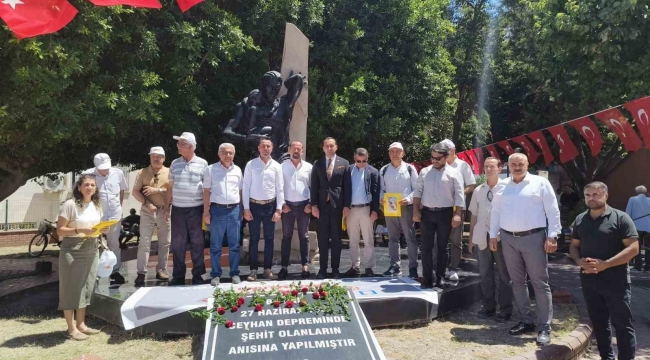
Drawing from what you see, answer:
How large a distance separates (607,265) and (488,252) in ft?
5.24

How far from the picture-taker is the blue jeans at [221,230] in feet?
19.7

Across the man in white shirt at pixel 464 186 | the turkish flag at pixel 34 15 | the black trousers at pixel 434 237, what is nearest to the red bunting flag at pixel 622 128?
the man in white shirt at pixel 464 186

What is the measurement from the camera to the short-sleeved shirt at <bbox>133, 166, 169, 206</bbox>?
6.24 meters

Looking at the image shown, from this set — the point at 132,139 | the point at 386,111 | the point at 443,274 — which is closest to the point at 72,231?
the point at 443,274

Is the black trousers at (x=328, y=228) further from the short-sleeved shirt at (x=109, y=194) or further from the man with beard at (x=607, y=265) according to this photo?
the man with beard at (x=607, y=265)

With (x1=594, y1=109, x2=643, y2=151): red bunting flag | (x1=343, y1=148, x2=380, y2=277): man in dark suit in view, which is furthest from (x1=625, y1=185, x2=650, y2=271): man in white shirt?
(x1=343, y1=148, x2=380, y2=277): man in dark suit

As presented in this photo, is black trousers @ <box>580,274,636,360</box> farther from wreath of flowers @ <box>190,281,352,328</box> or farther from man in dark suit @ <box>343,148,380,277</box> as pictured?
man in dark suit @ <box>343,148,380,277</box>

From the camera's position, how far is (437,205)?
233 inches

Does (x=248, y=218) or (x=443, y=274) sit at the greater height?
(x=248, y=218)

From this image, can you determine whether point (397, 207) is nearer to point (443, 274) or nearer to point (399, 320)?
point (443, 274)

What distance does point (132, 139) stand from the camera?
11.5 m

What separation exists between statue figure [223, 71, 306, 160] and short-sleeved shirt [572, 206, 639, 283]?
4.68 metres

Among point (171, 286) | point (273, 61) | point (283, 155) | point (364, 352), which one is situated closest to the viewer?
point (364, 352)

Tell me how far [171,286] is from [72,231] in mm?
1381
